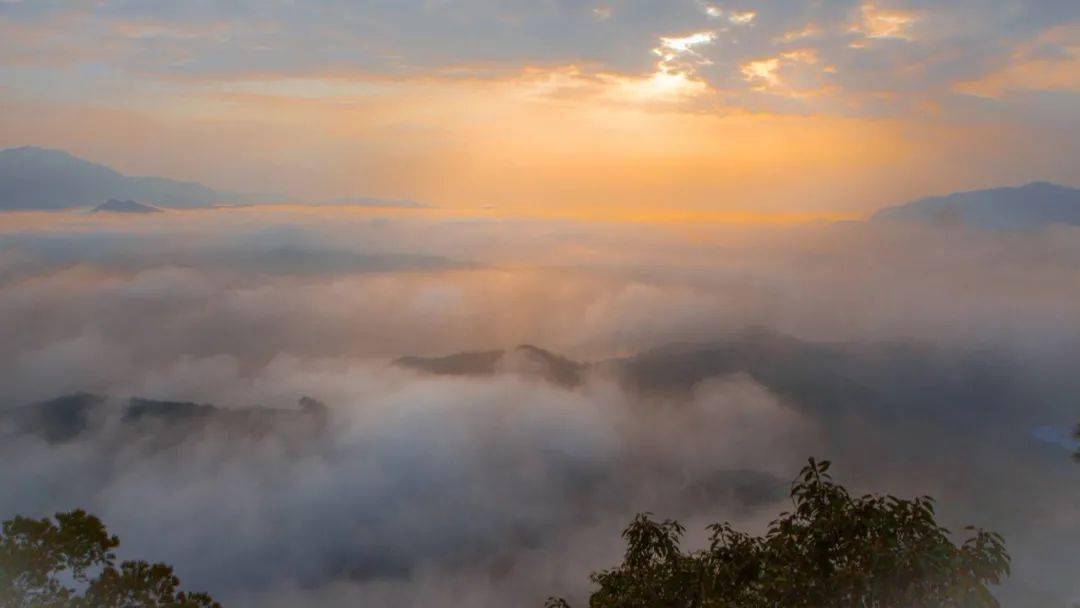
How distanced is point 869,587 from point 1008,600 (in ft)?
574

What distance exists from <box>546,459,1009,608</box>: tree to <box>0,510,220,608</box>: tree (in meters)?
12.4

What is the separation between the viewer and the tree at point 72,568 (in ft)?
65.7

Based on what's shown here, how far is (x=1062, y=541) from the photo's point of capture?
635 ft

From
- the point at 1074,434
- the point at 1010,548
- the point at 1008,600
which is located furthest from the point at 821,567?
the point at 1010,548

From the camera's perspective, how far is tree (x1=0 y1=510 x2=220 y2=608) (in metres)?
20.0

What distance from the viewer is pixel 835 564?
15234 mm

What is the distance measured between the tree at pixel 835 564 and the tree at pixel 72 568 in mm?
12386

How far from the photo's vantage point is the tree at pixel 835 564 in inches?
530

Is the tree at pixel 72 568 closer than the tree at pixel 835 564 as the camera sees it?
No

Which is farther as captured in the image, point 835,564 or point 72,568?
point 72,568

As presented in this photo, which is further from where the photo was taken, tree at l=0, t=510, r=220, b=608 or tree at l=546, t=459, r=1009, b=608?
tree at l=0, t=510, r=220, b=608

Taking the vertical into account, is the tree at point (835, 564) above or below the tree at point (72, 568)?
above

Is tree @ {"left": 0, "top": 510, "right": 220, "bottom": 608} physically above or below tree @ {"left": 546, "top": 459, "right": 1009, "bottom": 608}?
below

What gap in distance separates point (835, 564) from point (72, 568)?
66.6ft
